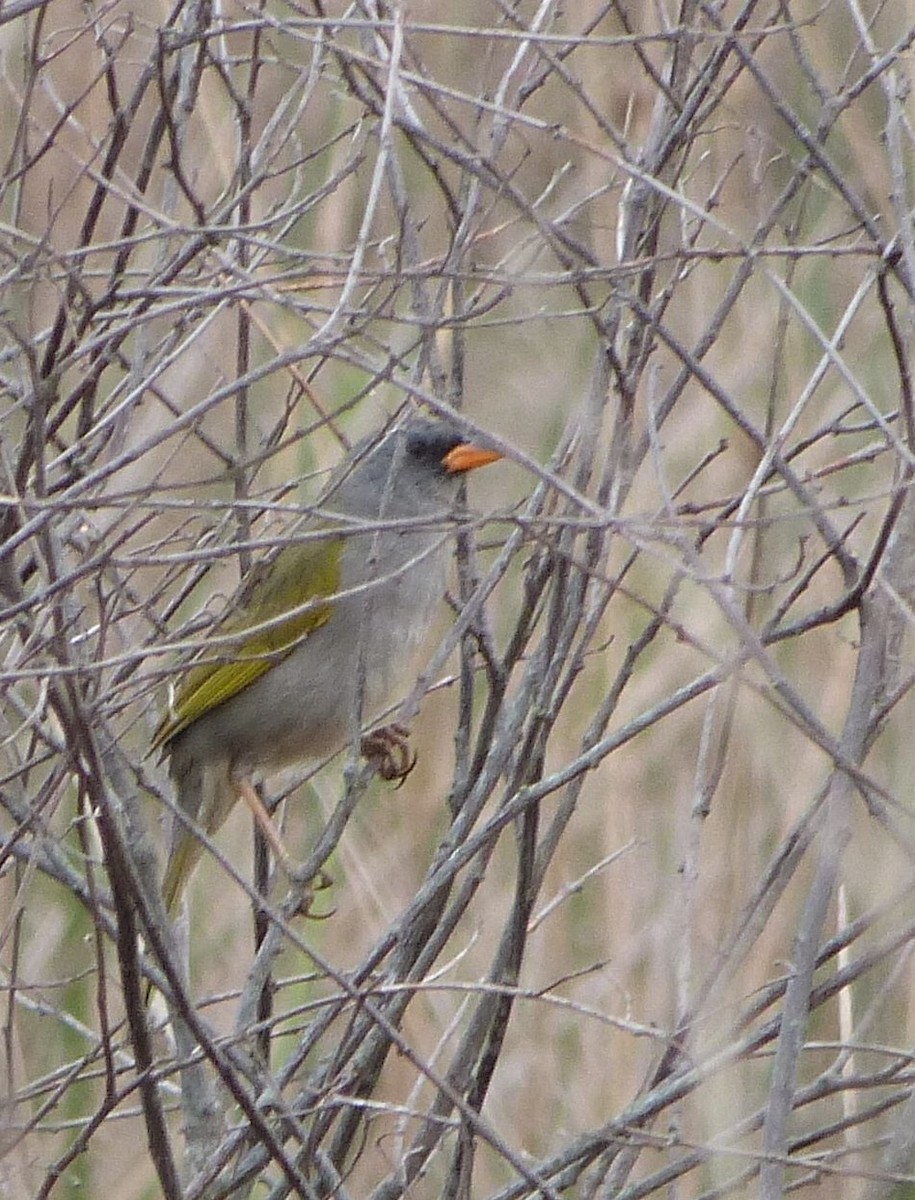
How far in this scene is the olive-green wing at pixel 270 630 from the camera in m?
4.72

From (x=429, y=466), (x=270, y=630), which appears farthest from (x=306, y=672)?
(x=429, y=466)

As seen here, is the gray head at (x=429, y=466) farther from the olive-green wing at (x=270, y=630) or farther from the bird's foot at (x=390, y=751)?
the bird's foot at (x=390, y=751)

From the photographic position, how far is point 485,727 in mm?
3420

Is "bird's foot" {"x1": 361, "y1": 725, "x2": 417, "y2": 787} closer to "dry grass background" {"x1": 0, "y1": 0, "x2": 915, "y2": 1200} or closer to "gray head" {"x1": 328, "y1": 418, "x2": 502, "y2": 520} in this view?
"dry grass background" {"x1": 0, "y1": 0, "x2": 915, "y2": 1200}

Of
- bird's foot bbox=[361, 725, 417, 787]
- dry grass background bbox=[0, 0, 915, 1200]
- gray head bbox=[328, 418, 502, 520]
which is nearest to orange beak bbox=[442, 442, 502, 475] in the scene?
gray head bbox=[328, 418, 502, 520]

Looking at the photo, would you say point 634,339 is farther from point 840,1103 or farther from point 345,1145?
point 840,1103

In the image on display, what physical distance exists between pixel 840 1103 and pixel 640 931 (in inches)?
25.6

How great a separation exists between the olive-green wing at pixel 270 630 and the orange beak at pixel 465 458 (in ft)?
1.11

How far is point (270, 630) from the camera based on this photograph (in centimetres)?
471

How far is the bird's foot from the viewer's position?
4.65 metres

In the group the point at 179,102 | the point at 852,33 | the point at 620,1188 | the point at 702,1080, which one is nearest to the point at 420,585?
the point at 179,102

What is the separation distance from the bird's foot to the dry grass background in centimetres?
21

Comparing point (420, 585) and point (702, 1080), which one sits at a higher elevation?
point (420, 585)

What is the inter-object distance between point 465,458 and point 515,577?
1.13 m
